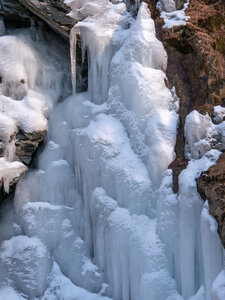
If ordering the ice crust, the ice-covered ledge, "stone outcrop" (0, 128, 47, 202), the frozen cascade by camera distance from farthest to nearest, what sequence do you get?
the ice-covered ledge → the ice crust → "stone outcrop" (0, 128, 47, 202) → the frozen cascade

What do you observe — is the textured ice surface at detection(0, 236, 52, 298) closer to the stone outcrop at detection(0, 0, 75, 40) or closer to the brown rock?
the brown rock

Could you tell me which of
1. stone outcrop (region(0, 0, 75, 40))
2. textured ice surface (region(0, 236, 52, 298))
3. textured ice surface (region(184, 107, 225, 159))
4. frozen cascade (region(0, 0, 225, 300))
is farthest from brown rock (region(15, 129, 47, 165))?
textured ice surface (region(184, 107, 225, 159))

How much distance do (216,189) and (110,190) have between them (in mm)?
2152

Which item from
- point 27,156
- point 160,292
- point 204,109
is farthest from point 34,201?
point 204,109

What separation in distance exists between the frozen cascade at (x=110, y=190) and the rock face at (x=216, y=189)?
156 millimetres

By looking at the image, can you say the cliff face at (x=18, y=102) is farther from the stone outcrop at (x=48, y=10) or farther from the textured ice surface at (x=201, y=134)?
the textured ice surface at (x=201, y=134)

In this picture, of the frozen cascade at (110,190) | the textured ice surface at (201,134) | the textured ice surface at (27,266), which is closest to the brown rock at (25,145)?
the frozen cascade at (110,190)

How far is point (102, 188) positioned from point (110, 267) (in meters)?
1.22

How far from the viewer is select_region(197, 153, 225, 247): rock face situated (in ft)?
20.1

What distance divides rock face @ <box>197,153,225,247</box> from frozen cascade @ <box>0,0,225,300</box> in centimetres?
16

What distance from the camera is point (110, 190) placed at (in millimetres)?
8016

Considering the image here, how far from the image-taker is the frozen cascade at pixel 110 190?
7.14 m

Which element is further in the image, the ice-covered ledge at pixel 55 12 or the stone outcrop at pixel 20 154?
the ice-covered ledge at pixel 55 12

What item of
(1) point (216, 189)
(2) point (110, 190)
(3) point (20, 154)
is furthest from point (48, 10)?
(1) point (216, 189)
